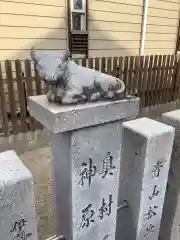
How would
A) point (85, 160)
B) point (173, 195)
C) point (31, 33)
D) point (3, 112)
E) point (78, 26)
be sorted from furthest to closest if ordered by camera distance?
1. point (78, 26)
2. point (31, 33)
3. point (3, 112)
4. point (173, 195)
5. point (85, 160)

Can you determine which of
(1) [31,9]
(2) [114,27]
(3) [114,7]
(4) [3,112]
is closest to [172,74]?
(2) [114,27]

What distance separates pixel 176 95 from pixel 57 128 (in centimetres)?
599

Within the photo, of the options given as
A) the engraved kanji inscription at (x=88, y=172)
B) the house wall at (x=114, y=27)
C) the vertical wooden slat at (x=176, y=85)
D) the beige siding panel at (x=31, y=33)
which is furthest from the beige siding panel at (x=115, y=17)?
the engraved kanji inscription at (x=88, y=172)

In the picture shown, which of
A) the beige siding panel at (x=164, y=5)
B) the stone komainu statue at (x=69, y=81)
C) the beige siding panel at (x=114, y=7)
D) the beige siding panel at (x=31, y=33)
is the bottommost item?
the stone komainu statue at (x=69, y=81)

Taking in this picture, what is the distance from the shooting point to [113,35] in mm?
5707

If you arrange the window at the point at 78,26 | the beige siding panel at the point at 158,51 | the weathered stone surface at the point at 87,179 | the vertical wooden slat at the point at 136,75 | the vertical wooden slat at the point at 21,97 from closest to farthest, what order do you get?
the weathered stone surface at the point at 87,179, the vertical wooden slat at the point at 21,97, the window at the point at 78,26, the vertical wooden slat at the point at 136,75, the beige siding panel at the point at 158,51

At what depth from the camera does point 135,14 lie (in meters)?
5.96

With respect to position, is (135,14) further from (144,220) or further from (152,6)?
(144,220)

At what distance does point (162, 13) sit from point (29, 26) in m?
4.09

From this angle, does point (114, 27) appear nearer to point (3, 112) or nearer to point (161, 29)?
point (161, 29)

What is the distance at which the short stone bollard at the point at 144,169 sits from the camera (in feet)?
5.06

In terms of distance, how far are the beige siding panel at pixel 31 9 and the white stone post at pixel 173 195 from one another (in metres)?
3.83

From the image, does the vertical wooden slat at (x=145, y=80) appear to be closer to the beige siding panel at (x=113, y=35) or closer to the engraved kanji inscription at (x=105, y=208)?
the beige siding panel at (x=113, y=35)

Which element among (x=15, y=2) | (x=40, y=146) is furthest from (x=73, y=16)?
(x=40, y=146)
